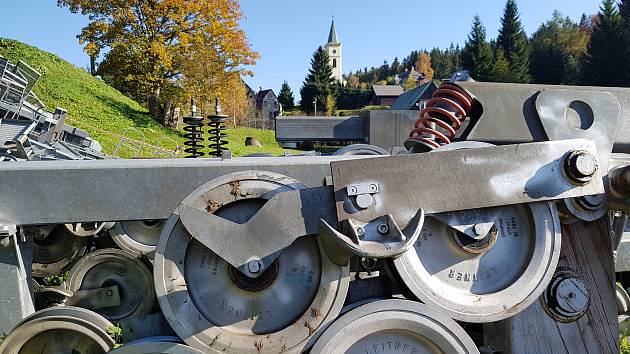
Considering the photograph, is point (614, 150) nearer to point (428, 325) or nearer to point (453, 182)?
point (453, 182)

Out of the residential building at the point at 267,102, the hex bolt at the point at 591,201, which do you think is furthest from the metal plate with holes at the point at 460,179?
the residential building at the point at 267,102

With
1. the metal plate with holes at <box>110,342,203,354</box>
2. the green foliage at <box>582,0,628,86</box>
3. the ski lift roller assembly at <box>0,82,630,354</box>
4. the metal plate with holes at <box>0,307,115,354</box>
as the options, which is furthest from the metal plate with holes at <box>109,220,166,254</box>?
the green foliage at <box>582,0,628,86</box>

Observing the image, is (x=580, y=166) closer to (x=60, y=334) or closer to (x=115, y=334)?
(x=115, y=334)

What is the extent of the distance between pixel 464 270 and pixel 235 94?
34.0 meters

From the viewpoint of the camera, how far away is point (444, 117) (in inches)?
130

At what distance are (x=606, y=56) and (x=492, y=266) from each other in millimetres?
57558

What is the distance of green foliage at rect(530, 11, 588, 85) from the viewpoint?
6366 cm

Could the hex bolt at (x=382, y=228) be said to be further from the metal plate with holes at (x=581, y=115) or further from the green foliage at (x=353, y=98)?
the green foliage at (x=353, y=98)

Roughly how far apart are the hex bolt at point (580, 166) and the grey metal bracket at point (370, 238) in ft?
2.94

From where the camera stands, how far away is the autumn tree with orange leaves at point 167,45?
29625mm

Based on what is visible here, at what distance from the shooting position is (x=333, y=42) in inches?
5044

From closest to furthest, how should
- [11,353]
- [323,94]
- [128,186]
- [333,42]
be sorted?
[11,353] → [128,186] → [323,94] → [333,42]

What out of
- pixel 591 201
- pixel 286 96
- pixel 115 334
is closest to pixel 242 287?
pixel 115 334

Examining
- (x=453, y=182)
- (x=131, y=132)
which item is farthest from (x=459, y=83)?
(x=131, y=132)
